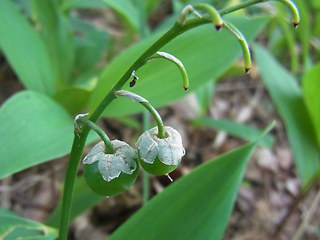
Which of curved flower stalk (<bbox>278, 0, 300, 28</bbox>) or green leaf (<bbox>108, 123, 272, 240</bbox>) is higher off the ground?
curved flower stalk (<bbox>278, 0, 300, 28</bbox>)

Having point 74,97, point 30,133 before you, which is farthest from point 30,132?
point 74,97

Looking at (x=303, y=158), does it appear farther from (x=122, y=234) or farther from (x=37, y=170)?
(x=37, y=170)

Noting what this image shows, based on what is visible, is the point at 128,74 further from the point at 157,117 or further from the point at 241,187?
the point at 241,187

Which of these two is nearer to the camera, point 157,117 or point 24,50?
point 157,117

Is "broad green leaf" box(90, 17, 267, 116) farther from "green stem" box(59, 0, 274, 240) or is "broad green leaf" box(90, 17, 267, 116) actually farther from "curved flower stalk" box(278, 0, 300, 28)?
"curved flower stalk" box(278, 0, 300, 28)

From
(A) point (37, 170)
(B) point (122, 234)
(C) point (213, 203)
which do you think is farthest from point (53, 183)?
(C) point (213, 203)

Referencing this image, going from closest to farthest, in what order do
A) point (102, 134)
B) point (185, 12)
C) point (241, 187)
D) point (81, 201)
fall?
point (185, 12) → point (102, 134) → point (81, 201) → point (241, 187)

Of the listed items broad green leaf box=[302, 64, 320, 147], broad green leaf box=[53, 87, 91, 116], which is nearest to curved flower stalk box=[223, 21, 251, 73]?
broad green leaf box=[53, 87, 91, 116]
